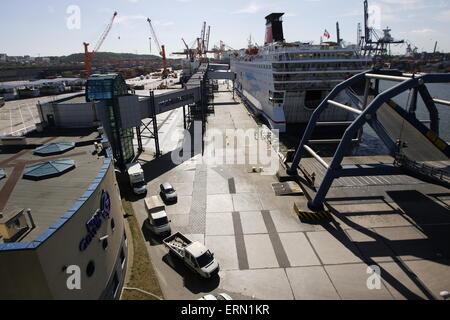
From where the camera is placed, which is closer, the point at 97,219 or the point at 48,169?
the point at 97,219

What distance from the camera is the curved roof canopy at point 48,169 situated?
56.9 feet

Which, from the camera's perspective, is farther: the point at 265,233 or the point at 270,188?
the point at 270,188

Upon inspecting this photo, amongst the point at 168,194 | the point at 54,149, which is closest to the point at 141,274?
the point at 168,194

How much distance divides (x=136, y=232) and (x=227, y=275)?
9.07m

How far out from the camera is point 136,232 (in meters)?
23.1

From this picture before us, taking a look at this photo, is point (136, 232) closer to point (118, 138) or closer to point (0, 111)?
point (118, 138)

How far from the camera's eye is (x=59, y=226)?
1156 cm

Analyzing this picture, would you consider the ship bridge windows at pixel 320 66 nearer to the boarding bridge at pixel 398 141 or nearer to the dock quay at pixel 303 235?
the dock quay at pixel 303 235

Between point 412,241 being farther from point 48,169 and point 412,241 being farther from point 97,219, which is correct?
point 48,169

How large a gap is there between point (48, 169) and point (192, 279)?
12283 mm

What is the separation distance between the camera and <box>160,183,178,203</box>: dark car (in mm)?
27828
